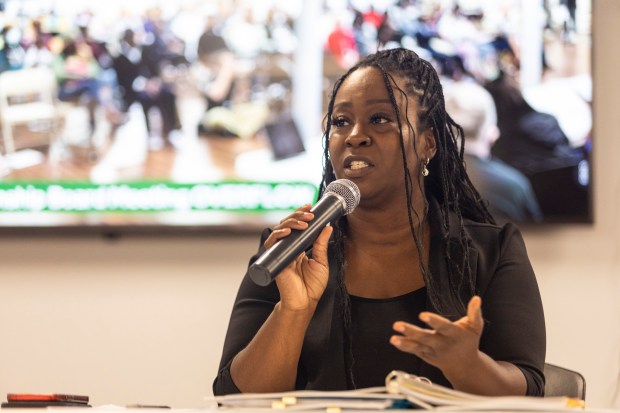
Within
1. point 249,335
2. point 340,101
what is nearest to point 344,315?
point 249,335

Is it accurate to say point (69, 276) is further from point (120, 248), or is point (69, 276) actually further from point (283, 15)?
point (283, 15)

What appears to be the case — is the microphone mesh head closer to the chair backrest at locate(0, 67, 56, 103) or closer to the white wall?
the white wall

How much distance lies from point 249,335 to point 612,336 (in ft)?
5.27

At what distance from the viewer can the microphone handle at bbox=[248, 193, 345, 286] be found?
134cm

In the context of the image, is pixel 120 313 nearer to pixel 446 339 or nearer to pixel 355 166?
pixel 355 166

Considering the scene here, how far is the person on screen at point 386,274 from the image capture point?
5.49 ft

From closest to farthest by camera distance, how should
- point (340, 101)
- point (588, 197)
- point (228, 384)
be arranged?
1. point (228, 384)
2. point (340, 101)
3. point (588, 197)

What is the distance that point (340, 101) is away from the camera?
1.83m

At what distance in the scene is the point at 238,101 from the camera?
2.98 meters

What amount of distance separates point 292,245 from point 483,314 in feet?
1.77

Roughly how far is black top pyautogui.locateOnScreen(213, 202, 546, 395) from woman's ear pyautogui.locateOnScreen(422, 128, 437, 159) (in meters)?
0.13

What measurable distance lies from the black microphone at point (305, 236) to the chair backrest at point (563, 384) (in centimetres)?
67

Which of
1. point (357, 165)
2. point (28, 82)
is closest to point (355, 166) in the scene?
point (357, 165)

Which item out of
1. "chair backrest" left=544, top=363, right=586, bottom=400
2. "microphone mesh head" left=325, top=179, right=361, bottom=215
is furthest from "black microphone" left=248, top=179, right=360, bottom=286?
"chair backrest" left=544, top=363, right=586, bottom=400
